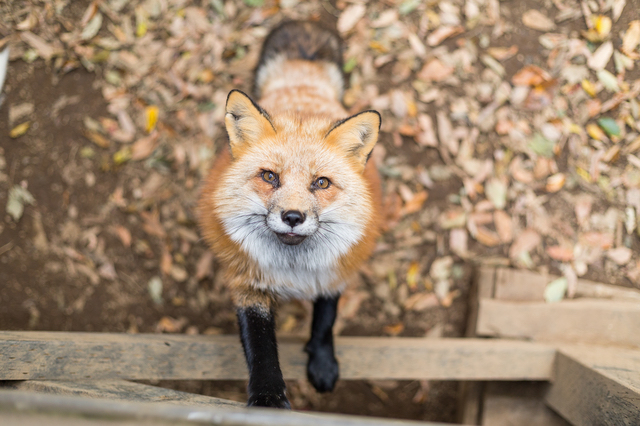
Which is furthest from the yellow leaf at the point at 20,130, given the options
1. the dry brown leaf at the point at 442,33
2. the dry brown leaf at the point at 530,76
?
the dry brown leaf at the point at 530,76

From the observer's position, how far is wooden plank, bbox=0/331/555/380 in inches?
66.6

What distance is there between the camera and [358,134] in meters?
1.67

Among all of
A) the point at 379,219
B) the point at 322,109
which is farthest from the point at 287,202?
the point at 322,109

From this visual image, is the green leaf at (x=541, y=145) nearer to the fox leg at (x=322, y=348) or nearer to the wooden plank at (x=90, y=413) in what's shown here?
the fox leg at (x=322, y=348)

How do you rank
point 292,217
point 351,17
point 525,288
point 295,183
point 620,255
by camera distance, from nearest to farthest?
point 292,217, point 295,183, point 525,288, point 620,255, point 351,17

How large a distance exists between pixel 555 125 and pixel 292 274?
7.39 feet

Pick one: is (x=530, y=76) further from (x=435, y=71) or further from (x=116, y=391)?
(x=116, y=391)

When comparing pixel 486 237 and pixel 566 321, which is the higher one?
pixel 486 237

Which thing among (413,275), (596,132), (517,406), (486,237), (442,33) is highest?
(442,33)

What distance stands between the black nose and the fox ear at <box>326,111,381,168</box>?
40 centimetres

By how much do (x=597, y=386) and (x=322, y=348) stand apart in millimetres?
1288

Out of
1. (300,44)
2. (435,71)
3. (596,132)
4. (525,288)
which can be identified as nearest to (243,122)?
(300,44)

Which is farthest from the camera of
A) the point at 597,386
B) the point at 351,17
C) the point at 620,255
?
the point at 351,17

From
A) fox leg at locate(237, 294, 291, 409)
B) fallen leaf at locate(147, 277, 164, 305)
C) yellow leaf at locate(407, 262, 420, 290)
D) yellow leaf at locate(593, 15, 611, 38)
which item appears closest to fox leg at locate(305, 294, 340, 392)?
fox leg at locate(237, 294, 291, 409)
